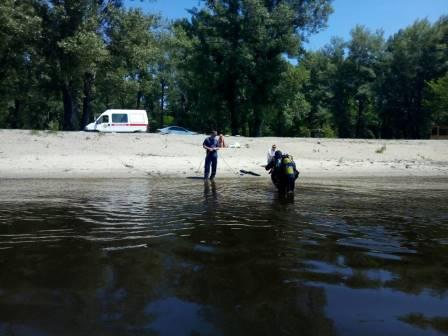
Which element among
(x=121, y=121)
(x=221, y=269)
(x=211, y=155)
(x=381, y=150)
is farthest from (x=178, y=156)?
(x=221, y=269)

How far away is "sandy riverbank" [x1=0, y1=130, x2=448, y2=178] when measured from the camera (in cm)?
1927

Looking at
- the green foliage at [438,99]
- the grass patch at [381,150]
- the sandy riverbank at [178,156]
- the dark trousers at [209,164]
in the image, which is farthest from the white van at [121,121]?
the green foliage at [438,99]

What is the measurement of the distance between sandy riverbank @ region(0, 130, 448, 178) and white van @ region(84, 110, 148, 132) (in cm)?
1138

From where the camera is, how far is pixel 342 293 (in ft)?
14.7

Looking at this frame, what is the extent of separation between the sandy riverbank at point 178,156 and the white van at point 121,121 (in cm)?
1138

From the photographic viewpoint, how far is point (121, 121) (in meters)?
38.3

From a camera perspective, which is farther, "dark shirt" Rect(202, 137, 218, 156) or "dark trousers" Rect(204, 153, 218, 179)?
"dark shirt" Rect(202, 137, 218, 156)

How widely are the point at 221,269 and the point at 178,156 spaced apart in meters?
18.8

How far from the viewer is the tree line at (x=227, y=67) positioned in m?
32.9

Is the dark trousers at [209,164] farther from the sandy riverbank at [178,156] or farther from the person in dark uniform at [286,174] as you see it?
the person in dark uniform at [286,174]

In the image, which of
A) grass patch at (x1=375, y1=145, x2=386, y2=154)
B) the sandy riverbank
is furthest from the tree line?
grass patch at (x1=375, y1=145, x2=386, y2=154)

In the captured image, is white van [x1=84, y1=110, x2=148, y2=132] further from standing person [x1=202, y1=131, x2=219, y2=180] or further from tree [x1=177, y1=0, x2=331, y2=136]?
standing person [x1=202, y1=131, x2=219, y2=180]

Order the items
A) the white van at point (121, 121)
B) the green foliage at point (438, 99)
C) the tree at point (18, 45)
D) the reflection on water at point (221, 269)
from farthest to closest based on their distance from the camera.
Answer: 1. the green foliage at point (438, 99)
2. the white van at point (121, 121)
3. the tree at point (18, 45)
4. the reflection on water at point (221, 269)

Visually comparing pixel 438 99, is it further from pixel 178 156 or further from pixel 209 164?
pixel 209 164
